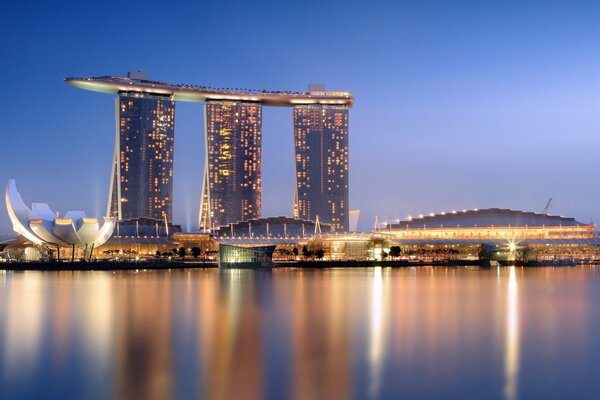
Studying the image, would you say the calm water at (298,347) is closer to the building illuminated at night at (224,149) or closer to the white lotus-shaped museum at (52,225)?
the white lotus-shaped museum at (52,225)

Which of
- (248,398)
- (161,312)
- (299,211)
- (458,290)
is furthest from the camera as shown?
(299,211)

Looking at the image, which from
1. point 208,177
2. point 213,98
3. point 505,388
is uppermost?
point 213,98

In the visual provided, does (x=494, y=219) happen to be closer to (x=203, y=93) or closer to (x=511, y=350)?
(x=203, y=93)

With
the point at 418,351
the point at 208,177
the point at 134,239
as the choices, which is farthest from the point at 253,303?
the point at 208,177

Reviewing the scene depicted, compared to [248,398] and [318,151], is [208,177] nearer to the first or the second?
[318,151]

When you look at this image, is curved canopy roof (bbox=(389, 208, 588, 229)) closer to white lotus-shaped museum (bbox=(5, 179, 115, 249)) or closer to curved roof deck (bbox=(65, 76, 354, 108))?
curved roof deck (bbox=(65, 76, 354, 108))

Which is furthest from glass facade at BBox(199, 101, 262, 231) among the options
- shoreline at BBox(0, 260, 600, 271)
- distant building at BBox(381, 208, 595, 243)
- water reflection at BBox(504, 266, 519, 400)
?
water reflection at BBox(504, 266, 519, 400)

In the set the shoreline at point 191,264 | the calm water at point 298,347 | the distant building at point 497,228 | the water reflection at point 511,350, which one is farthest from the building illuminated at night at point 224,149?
the water reflection at point 511,350
